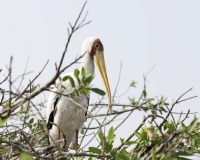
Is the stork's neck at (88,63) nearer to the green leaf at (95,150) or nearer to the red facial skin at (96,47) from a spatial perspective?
the red facial skin at (96,47)

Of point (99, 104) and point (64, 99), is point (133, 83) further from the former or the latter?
point (99, 104)

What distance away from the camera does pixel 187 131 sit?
73.2 inches

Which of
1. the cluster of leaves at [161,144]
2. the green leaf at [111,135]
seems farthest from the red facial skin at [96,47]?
the green leaf at [111,135]

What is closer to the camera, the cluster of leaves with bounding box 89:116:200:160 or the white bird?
the cluster of leaves with bounding box 89:116:200:160

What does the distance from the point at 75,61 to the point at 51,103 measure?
314 centimetres

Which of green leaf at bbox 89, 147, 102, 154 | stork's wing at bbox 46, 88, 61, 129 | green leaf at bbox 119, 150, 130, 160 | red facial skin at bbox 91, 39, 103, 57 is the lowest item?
→ green leaf at bbox 119, 150, 130, 160

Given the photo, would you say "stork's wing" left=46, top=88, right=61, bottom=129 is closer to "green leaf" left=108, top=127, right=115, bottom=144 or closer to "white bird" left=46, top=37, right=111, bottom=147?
"white bird" left=46, top=37, right=111, bottom=147

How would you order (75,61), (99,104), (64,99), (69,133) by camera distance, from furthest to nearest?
(69,133)
(64,99)
(99,104)
(75,61)

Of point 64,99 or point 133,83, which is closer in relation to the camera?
point 64,99

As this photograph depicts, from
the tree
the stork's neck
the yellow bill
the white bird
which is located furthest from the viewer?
the yellow bill

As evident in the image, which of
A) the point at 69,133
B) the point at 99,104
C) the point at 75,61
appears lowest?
the point at 69,133

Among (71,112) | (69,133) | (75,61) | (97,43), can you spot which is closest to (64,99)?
(71,112)

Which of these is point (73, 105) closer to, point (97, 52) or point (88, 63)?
point (88, 63)

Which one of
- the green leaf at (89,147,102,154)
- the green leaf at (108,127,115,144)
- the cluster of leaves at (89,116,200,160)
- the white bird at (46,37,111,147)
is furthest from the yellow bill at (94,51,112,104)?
the green leaf at (89,147,102,154)
